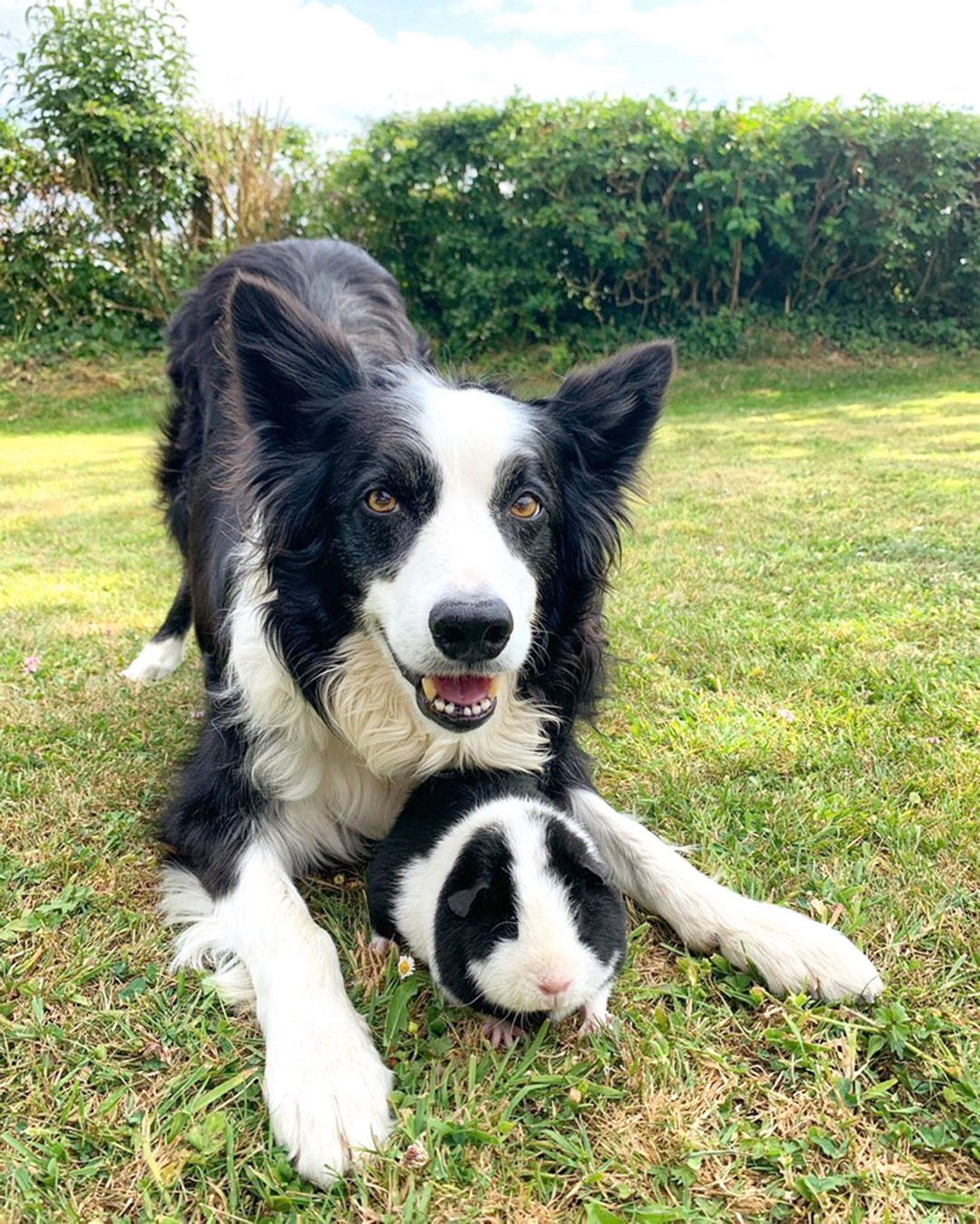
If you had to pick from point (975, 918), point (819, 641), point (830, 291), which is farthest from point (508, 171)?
point (975, 918)

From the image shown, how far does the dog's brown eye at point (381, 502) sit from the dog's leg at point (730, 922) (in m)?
1.06

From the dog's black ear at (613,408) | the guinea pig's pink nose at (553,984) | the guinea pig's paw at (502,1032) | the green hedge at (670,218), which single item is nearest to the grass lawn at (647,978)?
the guinea pig's paw at (502,1032)

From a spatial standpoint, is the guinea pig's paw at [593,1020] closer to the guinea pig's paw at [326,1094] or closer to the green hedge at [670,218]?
the guinea pig's paw at [326,1094]

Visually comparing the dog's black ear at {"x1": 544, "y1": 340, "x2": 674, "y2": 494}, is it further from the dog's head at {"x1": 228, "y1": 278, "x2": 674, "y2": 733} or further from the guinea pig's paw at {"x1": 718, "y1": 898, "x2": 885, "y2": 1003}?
the guinea pig's paw at {"x1": 718, "y1": 898, "x2": 885, "y2": 1003}

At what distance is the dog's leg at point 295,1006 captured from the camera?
1761 millimetres

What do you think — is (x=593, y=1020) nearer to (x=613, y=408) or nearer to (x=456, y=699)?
(x=456, y=699)

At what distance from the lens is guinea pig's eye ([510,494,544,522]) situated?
8.35ft

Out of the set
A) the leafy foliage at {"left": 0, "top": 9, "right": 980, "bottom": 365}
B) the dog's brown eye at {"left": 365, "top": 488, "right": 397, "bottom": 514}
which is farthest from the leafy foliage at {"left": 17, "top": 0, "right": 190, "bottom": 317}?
the dog's brown eye at {"left": 365, "top": 488, "right": 397, "bottom": 514}

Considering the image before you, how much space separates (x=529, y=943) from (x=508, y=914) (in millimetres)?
87

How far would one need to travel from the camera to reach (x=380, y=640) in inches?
99.8

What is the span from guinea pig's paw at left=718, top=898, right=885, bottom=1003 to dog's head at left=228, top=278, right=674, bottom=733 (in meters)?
0.83

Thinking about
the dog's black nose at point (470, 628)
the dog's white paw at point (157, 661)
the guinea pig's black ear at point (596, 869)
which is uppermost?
the dog's black nose at point (470, 628)

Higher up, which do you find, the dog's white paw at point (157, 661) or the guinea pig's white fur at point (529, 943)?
the guinea pig's white fur at point (529, 943)

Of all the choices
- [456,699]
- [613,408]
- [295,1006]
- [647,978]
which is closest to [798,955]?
[647,978]
